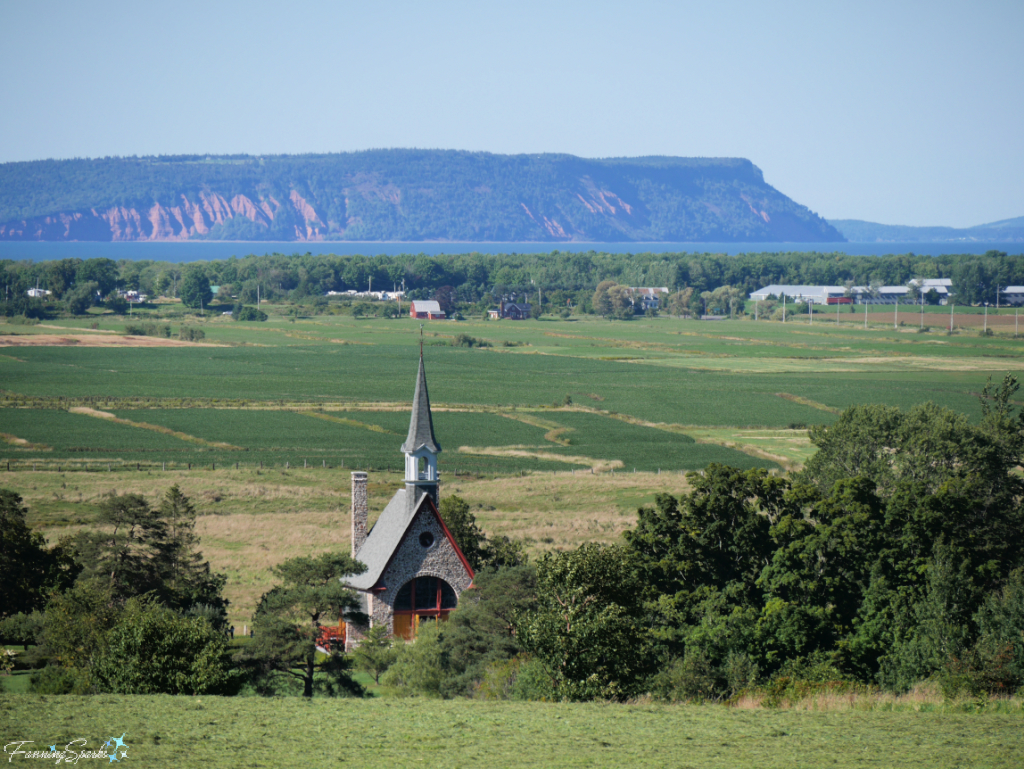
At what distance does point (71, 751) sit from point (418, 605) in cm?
1943

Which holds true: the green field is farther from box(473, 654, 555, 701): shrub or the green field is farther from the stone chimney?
box(473, 654, 555, 701): shrub

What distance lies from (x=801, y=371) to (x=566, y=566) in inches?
4012

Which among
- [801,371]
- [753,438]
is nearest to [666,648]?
[753,438]

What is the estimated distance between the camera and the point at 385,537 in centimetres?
3866

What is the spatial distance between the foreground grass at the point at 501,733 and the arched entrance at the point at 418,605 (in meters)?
13.5

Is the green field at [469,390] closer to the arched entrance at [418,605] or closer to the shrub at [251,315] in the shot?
the shrub at [251,315]

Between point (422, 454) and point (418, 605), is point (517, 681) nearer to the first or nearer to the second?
point (418, 605)

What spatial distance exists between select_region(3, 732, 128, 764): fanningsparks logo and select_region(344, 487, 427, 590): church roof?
Result: 59.2 feet

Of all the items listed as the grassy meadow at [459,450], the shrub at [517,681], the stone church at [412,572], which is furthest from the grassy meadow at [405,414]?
the shrub at [517,681]

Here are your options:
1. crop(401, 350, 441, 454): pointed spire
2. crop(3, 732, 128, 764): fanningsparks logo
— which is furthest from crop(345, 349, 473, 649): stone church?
crop(3, 732, 128, 764): fanningsparks logo

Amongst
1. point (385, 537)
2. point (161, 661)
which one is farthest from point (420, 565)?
point (161, 661)

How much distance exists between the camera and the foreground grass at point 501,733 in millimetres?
19094

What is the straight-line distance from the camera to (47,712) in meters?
21.0

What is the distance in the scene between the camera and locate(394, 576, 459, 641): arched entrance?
37.1 meters
